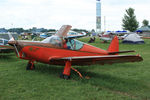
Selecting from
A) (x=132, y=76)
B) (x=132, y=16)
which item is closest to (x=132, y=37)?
(x=132, y=76)

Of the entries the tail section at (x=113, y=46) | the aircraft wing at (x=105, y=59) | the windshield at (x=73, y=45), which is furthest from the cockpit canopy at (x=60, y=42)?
the tail section at (x=113, y=46)

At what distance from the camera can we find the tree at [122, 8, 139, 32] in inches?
2149

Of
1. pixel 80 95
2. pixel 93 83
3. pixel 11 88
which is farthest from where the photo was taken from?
pixel 93 83

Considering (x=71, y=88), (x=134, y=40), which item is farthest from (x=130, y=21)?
(x=71, y=88)

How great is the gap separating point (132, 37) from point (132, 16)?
32.9 meters

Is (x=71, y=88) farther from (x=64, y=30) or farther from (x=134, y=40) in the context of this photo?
(x=134, y=40)

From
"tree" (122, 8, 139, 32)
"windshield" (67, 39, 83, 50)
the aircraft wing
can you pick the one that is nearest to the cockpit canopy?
"windshield" (67, 39, 83, 50)

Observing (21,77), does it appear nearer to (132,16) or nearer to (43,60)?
(43,60)

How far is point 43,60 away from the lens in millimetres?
6738

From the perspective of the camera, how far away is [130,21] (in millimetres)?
55000

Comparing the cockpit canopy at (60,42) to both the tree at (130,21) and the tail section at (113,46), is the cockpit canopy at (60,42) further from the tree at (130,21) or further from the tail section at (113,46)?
the tree at (130,21)

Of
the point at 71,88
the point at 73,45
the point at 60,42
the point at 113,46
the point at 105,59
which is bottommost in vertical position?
the point at 71,88

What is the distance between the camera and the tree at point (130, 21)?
5458 centimetres

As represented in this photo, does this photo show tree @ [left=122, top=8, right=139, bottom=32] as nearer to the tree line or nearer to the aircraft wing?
the tree line
